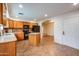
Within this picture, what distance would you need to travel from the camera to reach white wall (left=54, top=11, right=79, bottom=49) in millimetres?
4082

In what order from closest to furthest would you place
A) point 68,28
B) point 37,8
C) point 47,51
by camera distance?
point 47,51, point 37,8, point 68,28

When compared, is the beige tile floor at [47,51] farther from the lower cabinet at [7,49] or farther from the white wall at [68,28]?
the lower cabinet at [7,49]

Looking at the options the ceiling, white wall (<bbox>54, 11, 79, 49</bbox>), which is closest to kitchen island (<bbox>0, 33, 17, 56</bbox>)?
the ceiling

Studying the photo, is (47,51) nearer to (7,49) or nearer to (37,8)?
(37,8)

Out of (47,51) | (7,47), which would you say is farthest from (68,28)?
(7,47)

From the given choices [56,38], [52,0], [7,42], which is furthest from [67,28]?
[52,0]

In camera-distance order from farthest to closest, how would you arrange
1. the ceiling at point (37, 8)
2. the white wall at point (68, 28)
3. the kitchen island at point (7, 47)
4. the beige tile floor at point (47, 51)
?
the white wall at point (68, 28) → the beige tile floor at point (47, 51) → the ceiling at point (37, 8) → the kitchen island at point (7, 47)

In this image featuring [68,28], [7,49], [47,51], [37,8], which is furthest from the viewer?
[68,28]

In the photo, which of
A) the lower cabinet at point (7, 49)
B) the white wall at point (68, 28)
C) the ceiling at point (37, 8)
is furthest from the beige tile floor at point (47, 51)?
the lower cabinet at point (7, 49)

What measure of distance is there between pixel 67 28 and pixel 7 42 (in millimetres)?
3303

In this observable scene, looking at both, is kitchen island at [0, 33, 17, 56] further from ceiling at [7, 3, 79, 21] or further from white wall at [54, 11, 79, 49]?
white wall at [54, 11, 79, 49]

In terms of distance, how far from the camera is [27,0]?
3.37 feet

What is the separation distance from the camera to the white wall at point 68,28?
4.08m

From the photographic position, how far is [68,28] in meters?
4.54
